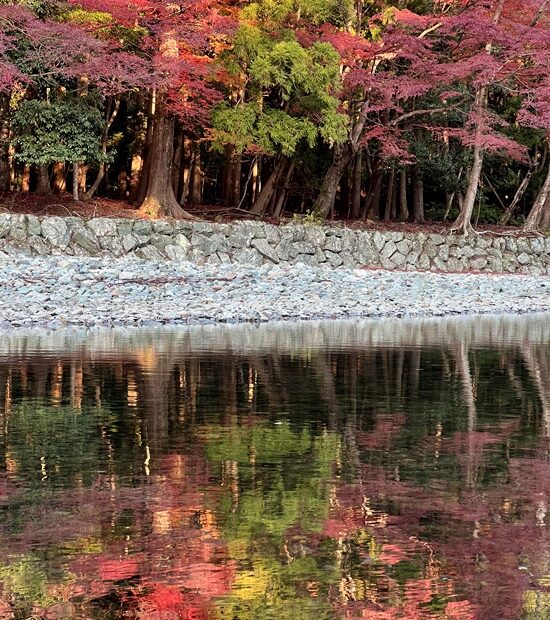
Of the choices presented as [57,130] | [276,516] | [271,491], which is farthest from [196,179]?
[276,516]

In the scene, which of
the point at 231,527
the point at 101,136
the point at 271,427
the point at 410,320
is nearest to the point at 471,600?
the point at 231,527

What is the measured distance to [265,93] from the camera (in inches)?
1136

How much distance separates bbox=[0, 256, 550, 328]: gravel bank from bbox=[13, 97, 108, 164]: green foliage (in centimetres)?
451

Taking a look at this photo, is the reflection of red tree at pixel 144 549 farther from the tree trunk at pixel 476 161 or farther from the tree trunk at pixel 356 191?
the tree trunk at pixel 356 191

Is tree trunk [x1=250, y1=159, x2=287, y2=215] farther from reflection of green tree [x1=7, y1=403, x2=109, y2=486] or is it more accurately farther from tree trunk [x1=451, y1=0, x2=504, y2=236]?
reflection of green tree [x1=7, y1=403, x2=109, y2=486]

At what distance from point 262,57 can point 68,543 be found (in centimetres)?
2382

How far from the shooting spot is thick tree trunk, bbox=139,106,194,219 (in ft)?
92.9

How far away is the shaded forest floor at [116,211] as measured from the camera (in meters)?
27.8

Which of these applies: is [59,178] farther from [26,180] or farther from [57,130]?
[57,130]

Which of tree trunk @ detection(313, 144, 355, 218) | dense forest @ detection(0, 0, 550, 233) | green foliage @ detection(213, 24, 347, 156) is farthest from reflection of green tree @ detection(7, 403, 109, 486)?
tree trunk @ detection(313, 144, 355, 218)

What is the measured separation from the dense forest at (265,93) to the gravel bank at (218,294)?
185 inches

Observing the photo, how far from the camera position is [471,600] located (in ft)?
13.2

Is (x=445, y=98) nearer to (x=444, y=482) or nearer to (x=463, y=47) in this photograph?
(x=463, y=47)

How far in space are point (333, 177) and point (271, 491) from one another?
88.2 feet
